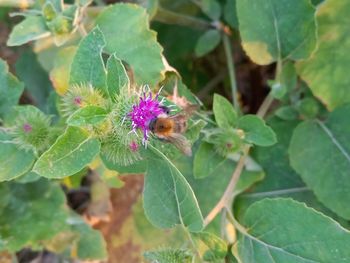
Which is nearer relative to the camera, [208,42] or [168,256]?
[168,256]

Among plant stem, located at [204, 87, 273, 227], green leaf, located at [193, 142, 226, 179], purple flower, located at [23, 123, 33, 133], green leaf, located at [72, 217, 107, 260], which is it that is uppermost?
purple flower, located at [23, 123, 33, 133]

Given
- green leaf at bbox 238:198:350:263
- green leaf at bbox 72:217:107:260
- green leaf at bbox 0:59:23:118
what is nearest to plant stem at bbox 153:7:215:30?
green leaf at bbox 0:59:23:118

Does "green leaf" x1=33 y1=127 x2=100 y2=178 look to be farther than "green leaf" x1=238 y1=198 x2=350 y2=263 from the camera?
No

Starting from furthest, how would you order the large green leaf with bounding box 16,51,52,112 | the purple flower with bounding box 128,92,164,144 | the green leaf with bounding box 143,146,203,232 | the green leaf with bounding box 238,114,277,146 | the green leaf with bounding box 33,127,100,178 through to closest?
1. the large green leaf with bounding box 16,51,52,112
2. the green leaf with bounding box 238,114,277,146
3. the green leaf with bounding box 143,146,203,232
4. the green leaf with bounding box 33,127,100,178
5. the purple flower with bounding box 128,92,164,144

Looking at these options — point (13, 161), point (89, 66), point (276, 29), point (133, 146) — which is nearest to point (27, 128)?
point (13, 161)

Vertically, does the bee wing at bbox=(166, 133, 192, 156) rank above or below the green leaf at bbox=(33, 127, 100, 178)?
above

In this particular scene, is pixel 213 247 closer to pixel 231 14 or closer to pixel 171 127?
pixel 171 127

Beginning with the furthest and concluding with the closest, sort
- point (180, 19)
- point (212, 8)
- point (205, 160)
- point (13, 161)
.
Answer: point (180, 19) < point (212, 8) < point (205, 160) < point (13, 161)

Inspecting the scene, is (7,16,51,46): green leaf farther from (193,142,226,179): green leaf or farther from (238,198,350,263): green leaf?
(238,198,350,263): green leaf
